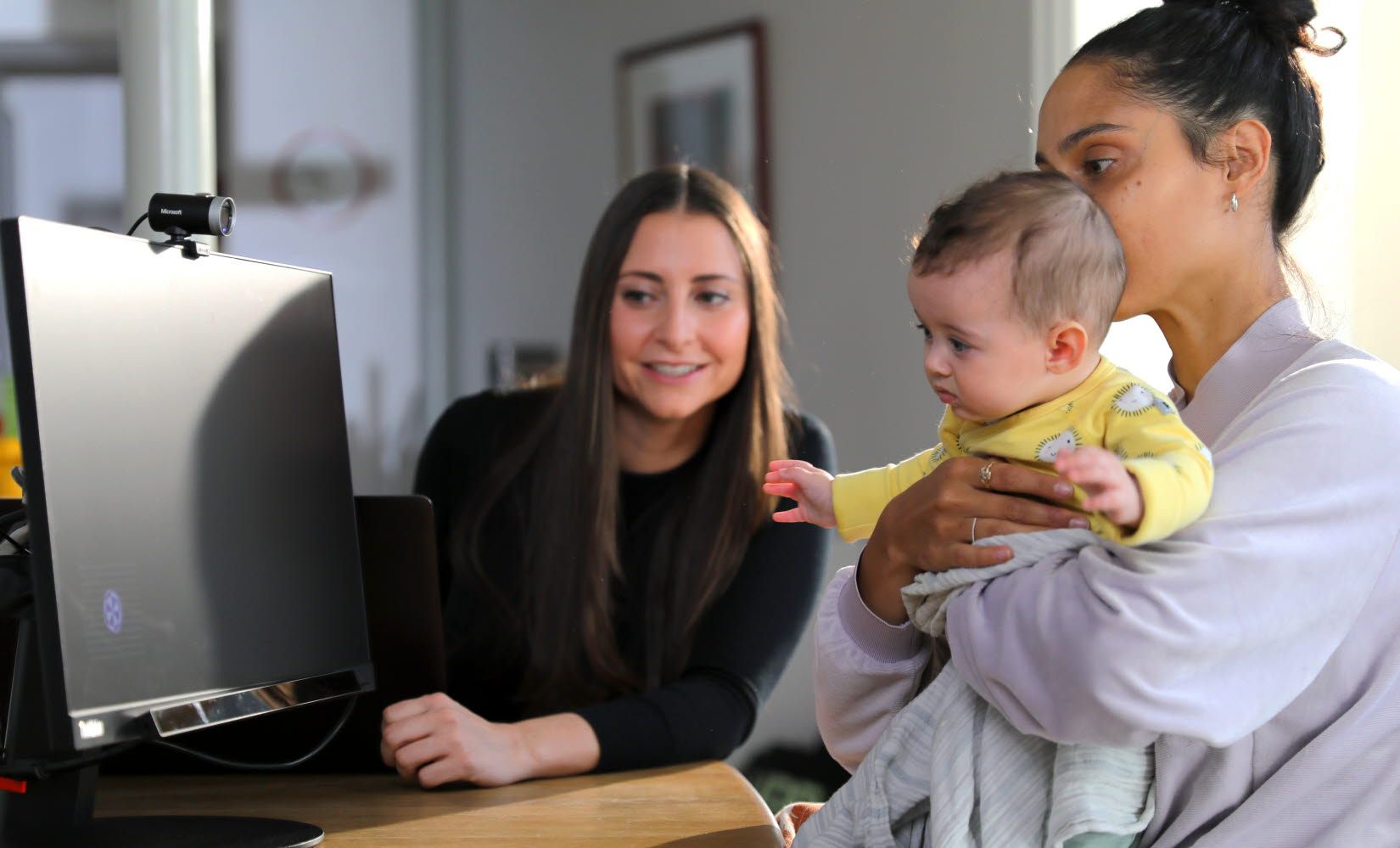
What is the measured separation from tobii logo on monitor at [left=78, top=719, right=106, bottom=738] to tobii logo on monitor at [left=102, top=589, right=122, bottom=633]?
0.21 ft

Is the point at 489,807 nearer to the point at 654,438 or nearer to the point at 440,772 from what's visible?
the point at 440,772

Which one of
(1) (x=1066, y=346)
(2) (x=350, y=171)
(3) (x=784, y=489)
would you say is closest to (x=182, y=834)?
(3) (x=784, y=489)

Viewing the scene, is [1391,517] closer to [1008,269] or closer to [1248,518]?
[1248,518]

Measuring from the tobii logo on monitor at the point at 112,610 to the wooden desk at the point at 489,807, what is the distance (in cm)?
30

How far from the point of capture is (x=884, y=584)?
3.92 ft

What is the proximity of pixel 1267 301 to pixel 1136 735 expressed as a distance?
45 centimetres

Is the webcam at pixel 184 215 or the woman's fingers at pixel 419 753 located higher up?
the webcam at pixel 184 215

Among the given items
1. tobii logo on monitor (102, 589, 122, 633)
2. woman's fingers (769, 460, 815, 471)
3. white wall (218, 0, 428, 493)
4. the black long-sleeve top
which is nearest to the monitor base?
tobii logo on monitor (102, 589, 122, 633)

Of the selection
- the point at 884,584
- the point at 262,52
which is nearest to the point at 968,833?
the point at 884,584

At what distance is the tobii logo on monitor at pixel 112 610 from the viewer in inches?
36.8

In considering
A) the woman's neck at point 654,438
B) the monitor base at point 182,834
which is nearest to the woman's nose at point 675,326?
the woman's neck at point 654,438

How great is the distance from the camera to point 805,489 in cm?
125

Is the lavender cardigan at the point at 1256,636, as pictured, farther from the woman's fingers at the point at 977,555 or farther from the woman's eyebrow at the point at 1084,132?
the woman's eyebrow at the point at 1084,132

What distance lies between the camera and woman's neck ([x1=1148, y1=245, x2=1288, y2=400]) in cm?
121
